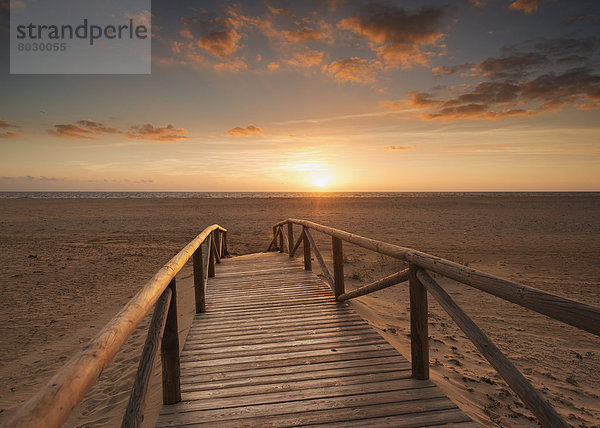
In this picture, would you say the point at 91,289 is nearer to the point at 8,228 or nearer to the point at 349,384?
the point at 349,384

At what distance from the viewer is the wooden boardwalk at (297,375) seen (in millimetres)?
2250

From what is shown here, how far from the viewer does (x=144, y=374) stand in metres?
1.84

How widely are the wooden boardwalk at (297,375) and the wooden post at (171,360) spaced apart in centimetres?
8

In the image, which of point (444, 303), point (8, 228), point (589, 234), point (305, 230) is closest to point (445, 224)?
point (589, 234)

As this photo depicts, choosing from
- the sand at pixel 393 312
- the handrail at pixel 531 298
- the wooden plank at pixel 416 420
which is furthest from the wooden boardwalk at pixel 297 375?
the handrail at pixel 531 298

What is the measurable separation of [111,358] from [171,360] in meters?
1.42

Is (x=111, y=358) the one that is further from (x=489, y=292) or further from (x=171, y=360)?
(x=489, y=292)

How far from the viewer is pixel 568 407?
3.11 metres

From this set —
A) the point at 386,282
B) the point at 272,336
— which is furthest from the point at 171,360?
the point at 386,282

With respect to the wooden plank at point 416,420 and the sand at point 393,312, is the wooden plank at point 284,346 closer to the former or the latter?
the sand at point 393,312

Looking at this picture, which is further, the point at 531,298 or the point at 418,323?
the point at 418,323

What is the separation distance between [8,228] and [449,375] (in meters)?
23.3

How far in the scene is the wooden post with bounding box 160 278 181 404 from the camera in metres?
2.43

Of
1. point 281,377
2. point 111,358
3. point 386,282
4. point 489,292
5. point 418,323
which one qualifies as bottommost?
point 281,377
